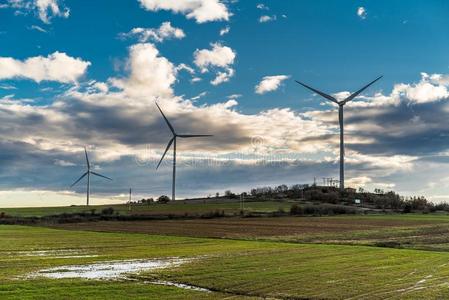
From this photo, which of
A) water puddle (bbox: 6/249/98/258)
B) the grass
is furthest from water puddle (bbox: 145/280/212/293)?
water puddle (bbox: 6/249/98/258)

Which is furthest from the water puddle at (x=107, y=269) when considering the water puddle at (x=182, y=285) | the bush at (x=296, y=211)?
the bush at (x=296, y=211)

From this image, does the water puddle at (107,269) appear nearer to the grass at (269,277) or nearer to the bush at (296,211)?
the grass at (269,277)

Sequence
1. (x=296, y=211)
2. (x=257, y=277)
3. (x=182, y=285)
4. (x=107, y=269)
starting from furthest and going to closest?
(x=296, y=211) → (x=107, y=269) → (x=257, y=277) → (x=182, y=285)

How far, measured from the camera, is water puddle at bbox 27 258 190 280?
97.7ft

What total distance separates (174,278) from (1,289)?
334 inches

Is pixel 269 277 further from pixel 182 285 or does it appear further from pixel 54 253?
pixel 54 253

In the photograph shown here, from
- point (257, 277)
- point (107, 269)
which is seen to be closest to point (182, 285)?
point (257, 277)

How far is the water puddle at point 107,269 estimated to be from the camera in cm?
2978

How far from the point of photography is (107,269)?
108ft

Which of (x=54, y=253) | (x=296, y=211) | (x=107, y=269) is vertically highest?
(x=296, y=211)

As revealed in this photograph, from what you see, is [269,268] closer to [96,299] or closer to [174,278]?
[174,278]

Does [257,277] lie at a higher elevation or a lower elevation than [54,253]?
higher

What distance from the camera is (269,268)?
33219mm

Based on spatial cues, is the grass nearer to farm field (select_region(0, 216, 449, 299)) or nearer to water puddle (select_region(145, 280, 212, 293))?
farm field (select_region(0, 216, 449, 299))
